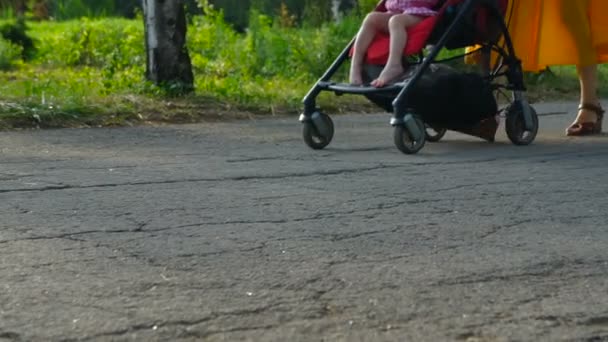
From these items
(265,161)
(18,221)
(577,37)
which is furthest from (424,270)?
(577,37)

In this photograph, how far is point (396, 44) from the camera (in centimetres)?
690

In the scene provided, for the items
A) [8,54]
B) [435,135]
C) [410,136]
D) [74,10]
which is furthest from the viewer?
[74,10]

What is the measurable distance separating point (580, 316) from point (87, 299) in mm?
1430

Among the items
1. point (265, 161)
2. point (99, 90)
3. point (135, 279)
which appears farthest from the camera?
point (99, 90)

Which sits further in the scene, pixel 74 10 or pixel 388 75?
pixel 74 10

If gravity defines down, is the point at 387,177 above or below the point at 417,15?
below

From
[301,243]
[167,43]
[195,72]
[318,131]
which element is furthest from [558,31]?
[195,72]

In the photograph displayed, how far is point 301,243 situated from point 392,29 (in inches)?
104

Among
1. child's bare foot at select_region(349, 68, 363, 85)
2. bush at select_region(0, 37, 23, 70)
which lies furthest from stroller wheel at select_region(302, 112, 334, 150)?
bush at select_region(0, 37, 23, 70)

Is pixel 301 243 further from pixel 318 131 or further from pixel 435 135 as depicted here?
pixel 435 135

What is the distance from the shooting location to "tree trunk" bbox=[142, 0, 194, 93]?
31.6 ft

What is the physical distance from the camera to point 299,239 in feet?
15.1

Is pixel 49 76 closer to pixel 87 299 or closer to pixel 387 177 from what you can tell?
pixel 387 177

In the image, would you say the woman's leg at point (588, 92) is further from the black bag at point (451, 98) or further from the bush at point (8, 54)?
the bush at point (8, 54)
